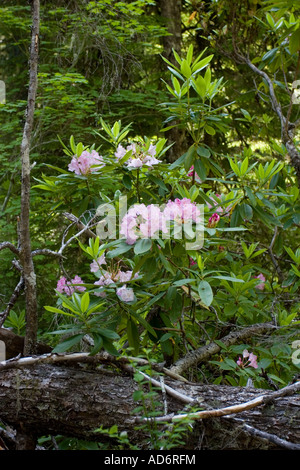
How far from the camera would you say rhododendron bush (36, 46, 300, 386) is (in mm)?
1824

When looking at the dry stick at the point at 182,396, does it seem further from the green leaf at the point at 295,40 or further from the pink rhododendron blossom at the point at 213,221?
the green leaf at the point at 295,40

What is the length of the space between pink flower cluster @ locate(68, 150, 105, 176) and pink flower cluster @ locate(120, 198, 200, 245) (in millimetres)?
592

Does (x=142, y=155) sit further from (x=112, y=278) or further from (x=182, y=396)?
(x=182, y=396)

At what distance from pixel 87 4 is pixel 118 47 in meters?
0.44

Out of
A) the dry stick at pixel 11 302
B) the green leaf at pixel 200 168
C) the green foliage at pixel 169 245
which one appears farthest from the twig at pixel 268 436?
the green leaf at pixel 200 168

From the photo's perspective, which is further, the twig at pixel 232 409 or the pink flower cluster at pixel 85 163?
the pink flower cluster at pixel 85 163

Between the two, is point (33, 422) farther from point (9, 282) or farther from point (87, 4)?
point (87, 4)

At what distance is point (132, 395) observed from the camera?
1.82 m

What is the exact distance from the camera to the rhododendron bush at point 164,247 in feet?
5.98

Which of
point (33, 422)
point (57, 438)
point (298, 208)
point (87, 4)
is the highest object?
point (87, 4)

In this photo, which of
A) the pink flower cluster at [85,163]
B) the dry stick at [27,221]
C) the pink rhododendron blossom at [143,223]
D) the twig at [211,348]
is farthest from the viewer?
the pink flower cluster at [85,163]

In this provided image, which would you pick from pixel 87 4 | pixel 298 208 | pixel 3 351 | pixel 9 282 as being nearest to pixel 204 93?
pixel 298 208

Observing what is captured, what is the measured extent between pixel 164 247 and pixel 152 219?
0.50 feet

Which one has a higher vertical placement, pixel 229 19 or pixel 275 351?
pixel 229 19
